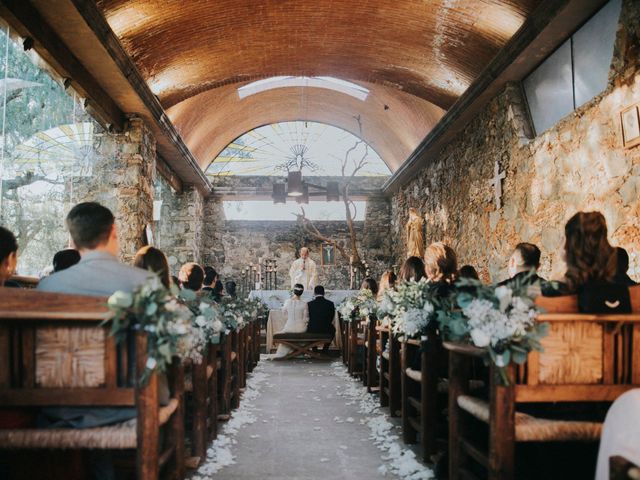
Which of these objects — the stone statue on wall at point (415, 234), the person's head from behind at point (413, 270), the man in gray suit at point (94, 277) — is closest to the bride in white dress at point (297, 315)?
the stone statue on wall at point (415, 234)

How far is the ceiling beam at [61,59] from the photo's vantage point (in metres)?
4.89

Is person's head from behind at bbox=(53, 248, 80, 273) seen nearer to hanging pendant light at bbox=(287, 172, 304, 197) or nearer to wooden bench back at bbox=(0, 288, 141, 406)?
wooden bench back at bbox=(0, 288, 141, 406)

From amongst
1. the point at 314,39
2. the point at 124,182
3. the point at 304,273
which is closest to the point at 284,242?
the point at 304,273

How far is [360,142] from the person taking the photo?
55.0ft

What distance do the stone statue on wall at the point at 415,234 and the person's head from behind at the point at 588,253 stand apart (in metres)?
9.87

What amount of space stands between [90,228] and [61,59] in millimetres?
3839

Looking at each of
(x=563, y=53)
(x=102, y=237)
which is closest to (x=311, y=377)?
(x=563, y=53)

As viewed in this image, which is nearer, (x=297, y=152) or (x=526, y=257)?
(x=526, y=257)

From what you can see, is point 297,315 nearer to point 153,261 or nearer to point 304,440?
point 304,440

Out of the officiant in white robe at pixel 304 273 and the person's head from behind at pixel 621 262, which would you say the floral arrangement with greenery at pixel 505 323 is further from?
the officiant in white robe at pixel 304 273

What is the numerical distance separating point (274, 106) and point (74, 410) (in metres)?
13.4

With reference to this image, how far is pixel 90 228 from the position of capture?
2.75m

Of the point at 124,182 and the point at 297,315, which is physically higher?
the point at 124,182

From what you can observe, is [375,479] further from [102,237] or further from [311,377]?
[311,377]
